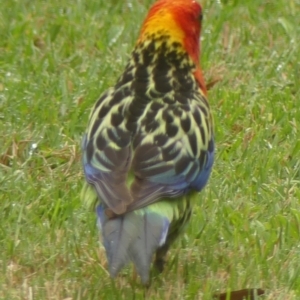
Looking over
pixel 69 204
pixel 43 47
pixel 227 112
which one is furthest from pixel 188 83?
pixel 43 47

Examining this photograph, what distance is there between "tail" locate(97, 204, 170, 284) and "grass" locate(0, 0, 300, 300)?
14.8 inches

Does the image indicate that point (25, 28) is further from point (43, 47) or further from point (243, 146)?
point (243, 146)

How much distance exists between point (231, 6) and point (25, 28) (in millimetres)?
1640

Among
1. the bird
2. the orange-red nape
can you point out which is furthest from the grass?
the orange-red nape

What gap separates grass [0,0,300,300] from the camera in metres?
5.22

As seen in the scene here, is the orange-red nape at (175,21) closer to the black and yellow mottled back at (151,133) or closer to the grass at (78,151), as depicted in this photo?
the black and yellow mottled back at (151,133)

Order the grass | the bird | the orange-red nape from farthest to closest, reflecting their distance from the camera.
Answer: the orange-red nape
the grass
the bird

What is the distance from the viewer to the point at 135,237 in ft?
15.4

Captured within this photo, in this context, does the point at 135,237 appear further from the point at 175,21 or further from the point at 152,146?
the point at 175,21

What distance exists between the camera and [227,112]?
691 centimetres

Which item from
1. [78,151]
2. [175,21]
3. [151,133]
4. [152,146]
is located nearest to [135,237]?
[152,146]

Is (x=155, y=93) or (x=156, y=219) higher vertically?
(x=155, y=93)

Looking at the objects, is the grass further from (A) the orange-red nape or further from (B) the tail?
(A) the orange-red nape

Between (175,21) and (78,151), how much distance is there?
1285 millimetres
